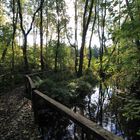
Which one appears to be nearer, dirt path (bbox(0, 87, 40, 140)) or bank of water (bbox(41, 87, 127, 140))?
dirt path (bbox(0, 87, 40, 140))

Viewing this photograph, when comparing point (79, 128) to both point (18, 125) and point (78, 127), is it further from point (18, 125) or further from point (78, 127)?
point (18, 125)

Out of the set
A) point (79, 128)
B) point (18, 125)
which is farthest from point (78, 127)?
point (18, 125)

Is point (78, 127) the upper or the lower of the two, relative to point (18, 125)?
lower

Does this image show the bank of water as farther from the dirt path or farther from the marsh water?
the dirt path

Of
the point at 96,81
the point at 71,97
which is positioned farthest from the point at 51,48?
the point at 71,97

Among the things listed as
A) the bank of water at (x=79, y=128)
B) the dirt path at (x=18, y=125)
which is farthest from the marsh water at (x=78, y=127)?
the dirt path at (x=18, y=125)

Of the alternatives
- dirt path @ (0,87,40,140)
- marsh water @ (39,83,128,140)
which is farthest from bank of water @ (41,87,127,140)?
dirt path @ (0,87,40,140)

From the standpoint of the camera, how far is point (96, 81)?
24.0 meters

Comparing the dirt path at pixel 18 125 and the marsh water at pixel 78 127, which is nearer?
the dirt path at pixel 18 125

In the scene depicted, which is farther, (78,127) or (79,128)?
(78,127)

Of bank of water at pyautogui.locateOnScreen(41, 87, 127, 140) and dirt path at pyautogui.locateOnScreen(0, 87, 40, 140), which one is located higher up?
dirt path at pyautogui.locateOnScreen(0, 87, 40, 140)

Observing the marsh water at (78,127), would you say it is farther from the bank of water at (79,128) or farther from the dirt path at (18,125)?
the dirt path at (18,125)

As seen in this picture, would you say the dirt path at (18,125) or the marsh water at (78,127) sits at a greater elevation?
the dirt path at (18,125)

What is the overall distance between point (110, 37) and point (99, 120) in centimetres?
543
